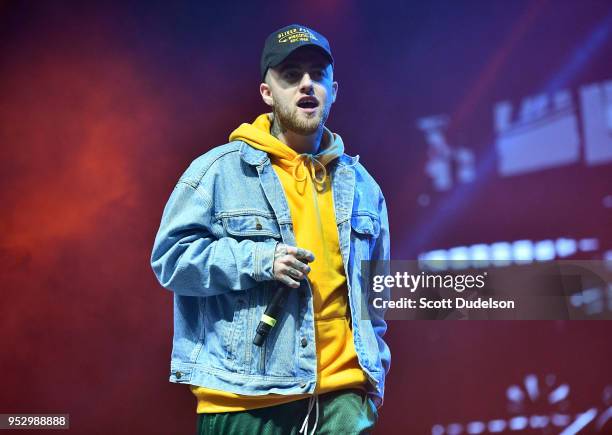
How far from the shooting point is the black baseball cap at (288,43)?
1.95 metres

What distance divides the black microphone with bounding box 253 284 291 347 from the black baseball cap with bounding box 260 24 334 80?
59cm

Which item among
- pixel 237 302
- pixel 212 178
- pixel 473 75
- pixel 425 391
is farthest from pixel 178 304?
pixel 473 75

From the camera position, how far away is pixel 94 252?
3.06 meters

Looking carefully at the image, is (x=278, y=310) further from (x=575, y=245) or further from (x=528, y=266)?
(x=575, y=245)

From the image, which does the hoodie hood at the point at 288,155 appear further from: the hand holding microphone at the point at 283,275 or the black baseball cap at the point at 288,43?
the hand holding microphone at the point at 283,275

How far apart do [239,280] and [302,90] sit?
523 mm

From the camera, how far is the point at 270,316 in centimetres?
175

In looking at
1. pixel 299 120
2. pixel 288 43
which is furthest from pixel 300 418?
pixel 288 43

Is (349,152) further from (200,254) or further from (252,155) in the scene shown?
(200,254)

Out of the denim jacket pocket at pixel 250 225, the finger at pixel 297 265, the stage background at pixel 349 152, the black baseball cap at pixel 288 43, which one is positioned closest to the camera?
the finger at pixel 297 265

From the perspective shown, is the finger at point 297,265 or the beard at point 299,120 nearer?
the finger at point 297,265

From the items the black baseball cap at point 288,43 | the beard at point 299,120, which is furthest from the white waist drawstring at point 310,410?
the black baseball cap at point 288,43

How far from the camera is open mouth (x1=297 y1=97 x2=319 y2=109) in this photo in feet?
6.44

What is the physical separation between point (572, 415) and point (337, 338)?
175 centimetres
